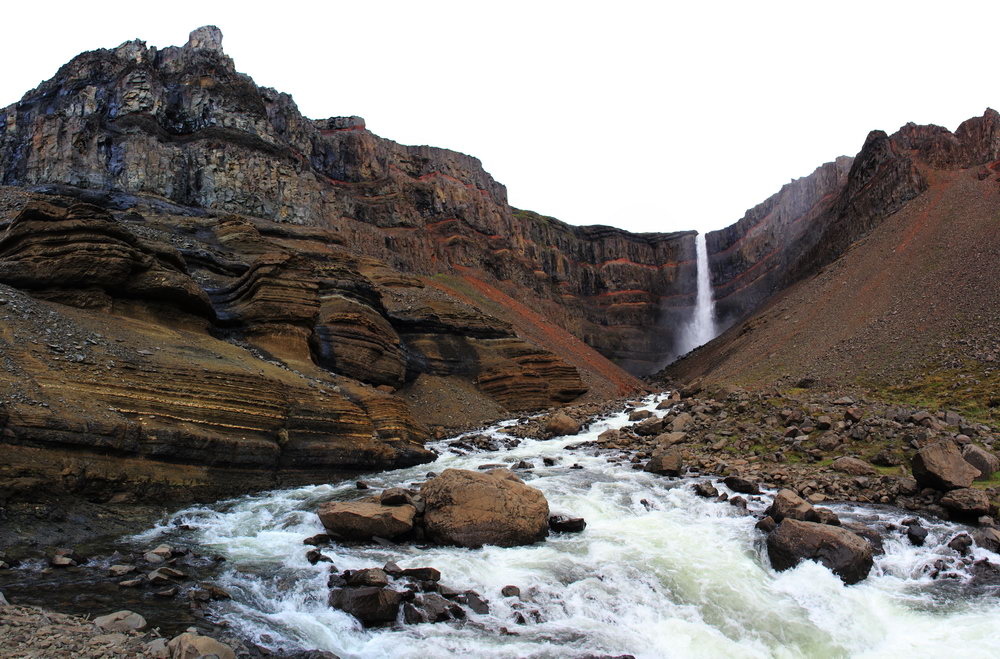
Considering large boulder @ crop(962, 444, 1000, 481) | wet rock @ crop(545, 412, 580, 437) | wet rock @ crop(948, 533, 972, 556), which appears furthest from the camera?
wet rock @ crop(545, 412, 580, 437)

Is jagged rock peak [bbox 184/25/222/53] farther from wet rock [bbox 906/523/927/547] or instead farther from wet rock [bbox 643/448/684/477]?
wet rock [bbox 906/523/927/547]

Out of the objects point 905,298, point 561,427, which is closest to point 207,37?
point 561,427

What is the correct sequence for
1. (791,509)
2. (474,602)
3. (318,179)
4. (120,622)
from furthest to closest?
(318,179), (791,509), (474,602), (120,622)

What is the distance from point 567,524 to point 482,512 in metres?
1.91

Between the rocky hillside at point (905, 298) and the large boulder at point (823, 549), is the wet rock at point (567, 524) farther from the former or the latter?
the rocky hillside at point (905, 298)

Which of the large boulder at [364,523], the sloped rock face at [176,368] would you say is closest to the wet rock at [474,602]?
the large boulder at [364,523]

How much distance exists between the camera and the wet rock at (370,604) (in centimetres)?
764

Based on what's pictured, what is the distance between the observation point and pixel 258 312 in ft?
75.8

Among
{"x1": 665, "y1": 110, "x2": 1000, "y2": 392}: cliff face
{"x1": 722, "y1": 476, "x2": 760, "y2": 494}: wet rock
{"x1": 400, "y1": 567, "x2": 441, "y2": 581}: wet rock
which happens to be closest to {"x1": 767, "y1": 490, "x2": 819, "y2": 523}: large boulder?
{"x1": 722, "y1": 476, "x2": 760, "y2": 494}: wet rock

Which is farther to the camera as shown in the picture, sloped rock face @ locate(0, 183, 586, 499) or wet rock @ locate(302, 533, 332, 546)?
sloped rock face @ locate(0, 183, 586, 499)

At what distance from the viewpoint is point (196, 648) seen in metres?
5.97

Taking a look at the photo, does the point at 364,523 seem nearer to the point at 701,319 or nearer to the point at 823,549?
the point at 823,549

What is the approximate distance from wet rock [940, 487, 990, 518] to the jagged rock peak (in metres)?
73.4

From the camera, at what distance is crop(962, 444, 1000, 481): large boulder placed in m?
12.7
